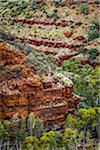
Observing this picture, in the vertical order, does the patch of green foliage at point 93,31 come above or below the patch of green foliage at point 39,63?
below

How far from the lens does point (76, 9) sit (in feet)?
321

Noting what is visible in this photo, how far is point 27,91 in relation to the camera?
40438 mm

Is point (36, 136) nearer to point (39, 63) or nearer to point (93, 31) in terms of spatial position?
point (39, 63)

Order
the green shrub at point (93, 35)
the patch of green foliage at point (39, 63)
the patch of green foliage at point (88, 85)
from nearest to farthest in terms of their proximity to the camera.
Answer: the patch of green foliage at point (39, 63) → the patch of green foliage at point (88, 85) → the green shrub at point (93, 35)

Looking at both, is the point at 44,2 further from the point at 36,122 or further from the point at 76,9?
the point at 36,122

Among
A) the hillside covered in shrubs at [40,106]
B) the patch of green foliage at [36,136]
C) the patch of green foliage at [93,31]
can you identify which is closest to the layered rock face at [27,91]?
the hillside covered in shrubs at [40,106]

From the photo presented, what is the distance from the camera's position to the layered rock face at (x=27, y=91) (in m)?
40.2

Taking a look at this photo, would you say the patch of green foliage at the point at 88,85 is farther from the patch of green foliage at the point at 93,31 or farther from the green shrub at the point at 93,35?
the patch of green foliage at the point at 93,31

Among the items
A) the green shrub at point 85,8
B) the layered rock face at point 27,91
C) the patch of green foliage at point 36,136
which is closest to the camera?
the patch of green foliage at point 36,136

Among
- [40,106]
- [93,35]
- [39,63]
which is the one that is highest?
[39,63]

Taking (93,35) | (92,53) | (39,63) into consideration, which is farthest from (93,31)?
(39,63)

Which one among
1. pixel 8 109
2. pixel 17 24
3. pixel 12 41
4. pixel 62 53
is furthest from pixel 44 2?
pixel 8 109

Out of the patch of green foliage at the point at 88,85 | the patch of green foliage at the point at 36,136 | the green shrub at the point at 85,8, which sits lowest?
the green shrub at the point at 85,8

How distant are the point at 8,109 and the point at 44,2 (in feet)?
210
